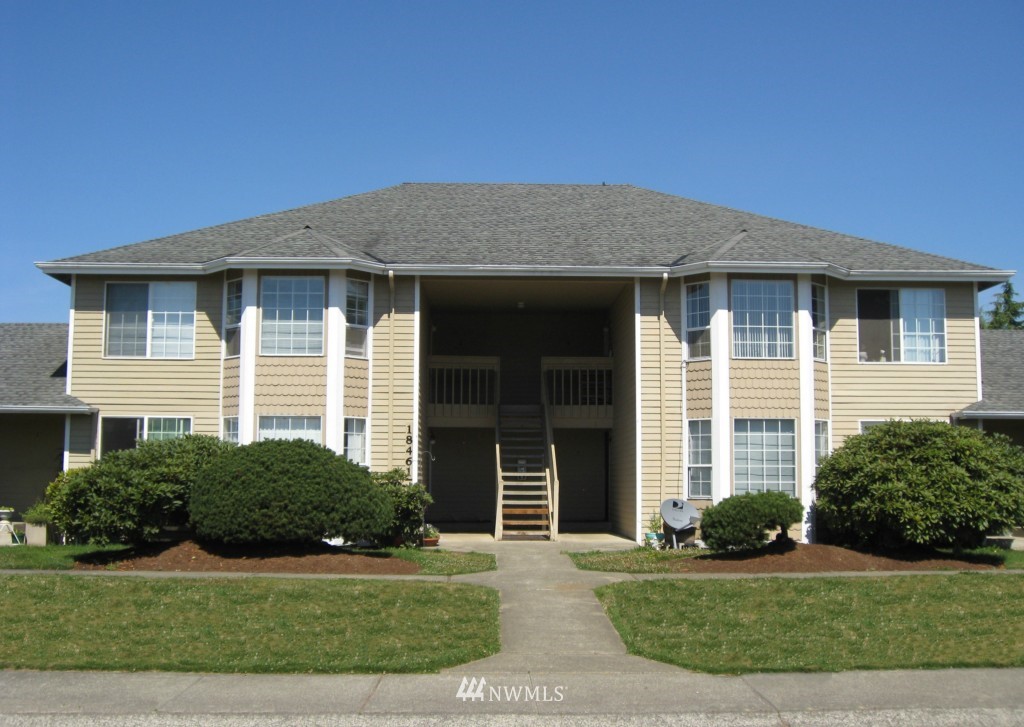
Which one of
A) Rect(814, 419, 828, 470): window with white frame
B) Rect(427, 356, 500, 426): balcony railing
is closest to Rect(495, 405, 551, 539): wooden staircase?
Rect(427, 356, 500, 426): balcony railing

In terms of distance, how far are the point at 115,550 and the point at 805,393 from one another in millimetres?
12056

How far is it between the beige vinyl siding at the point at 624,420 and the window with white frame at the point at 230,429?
293 inches

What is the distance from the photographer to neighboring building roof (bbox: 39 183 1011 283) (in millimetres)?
18656

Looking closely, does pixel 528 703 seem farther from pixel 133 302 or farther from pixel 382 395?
pixel 133 302

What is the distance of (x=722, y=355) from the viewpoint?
59.9 ft

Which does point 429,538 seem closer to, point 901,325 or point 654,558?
point 654,558

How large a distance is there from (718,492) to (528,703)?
33.3ft

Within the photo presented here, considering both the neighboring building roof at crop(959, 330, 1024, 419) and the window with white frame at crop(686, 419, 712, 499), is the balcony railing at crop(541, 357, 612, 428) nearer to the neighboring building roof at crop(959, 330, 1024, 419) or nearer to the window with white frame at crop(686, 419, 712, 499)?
the window with white frame at crop(686, 419, 712, 499)

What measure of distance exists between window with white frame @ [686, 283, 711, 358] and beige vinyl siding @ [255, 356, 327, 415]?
6.79 metres

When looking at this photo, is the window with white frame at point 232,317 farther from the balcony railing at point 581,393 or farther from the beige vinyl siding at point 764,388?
the beige vinyl siding at point 764,388

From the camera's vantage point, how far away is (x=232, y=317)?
61.9 feet

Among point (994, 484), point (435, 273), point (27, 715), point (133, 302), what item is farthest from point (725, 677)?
point (133, 302)

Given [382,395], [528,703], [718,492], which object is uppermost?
[382,395]

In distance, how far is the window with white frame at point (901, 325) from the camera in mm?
19438
